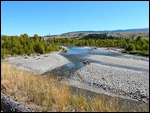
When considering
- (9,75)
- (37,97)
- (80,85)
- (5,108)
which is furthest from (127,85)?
(5,108)

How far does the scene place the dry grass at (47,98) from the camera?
7.51m

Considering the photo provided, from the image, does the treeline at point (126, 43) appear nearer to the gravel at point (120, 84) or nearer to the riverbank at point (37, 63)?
the riverbank at point (37, 63)

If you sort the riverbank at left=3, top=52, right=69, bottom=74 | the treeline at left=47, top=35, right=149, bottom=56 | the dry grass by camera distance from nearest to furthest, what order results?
the dry grass
the riverbank at left=3, top=52, right=69, bottom=74
the treeline at left=47, top=35, right=149, bottom=56

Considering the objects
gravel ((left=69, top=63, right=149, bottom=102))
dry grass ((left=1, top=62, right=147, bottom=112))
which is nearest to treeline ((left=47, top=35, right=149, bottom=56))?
gravel ((left=69, top=63, right=149, bottom=102))

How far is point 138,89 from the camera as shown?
17.7 metres

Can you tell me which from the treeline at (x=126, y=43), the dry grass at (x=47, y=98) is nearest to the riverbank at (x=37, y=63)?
the dry grass at (x=47, y=98)

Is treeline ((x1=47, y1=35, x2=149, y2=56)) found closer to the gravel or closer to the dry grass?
the gravel

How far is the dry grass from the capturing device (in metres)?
7.51

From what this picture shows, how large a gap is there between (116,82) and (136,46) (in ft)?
175

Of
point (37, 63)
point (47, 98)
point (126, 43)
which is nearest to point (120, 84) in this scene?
point (47, 98)

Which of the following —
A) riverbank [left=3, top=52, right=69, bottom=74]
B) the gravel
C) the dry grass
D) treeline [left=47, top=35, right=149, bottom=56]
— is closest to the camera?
the dry grass

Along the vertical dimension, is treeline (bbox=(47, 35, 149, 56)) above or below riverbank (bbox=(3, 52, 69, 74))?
below

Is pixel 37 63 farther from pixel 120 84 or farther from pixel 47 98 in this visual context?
pixel 47 98

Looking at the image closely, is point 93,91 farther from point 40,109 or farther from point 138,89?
point 40,109
